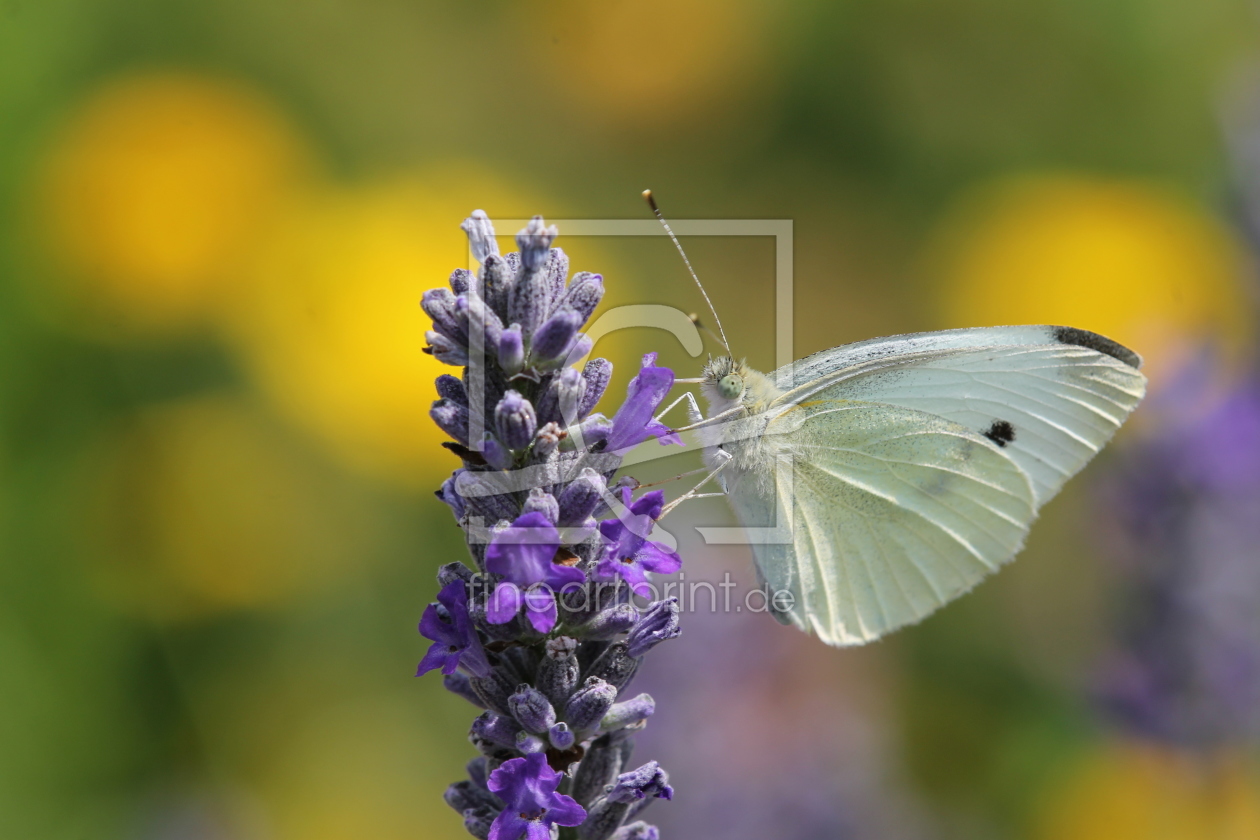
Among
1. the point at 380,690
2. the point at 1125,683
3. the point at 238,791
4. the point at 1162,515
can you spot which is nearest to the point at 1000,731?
the point at 1125,683

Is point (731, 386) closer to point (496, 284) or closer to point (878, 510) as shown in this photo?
point (878, 510)

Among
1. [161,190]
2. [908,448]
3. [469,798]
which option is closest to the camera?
[469,798]

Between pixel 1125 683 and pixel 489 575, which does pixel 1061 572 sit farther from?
pixel 489 575

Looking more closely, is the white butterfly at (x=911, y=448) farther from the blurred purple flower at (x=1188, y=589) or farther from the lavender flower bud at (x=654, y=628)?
the blurred purple flower at (x=1188, y=589)

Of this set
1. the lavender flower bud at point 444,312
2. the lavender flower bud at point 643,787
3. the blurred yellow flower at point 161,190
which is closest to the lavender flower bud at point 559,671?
the lavender flower bud at point 643,787

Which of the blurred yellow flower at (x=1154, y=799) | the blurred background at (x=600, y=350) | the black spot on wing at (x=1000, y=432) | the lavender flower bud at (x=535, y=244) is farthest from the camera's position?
the blurred background at (x=600, y=350)

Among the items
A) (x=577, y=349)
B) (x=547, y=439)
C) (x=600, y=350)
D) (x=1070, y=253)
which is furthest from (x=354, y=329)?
(x=1070, y=253)

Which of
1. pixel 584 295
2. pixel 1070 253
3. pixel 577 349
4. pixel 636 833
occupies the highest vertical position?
pixel 1070 253
